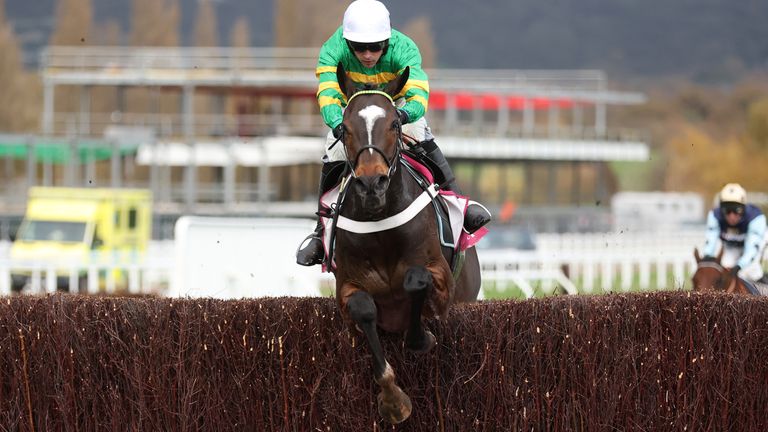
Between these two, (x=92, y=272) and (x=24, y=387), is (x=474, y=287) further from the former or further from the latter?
(x=92, y=272)

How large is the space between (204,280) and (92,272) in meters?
5.26

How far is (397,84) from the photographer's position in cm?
649

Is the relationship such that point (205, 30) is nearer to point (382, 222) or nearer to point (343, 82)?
point (343, 82)

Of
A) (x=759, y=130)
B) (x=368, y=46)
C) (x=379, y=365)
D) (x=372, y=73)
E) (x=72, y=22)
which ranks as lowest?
(x=379, y=365)

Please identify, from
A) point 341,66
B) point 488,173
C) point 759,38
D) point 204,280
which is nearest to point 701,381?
point 341,66

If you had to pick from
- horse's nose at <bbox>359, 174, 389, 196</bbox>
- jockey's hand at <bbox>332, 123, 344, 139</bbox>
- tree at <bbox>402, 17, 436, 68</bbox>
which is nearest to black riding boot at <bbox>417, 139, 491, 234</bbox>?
jockey's hand at <bbox>332, 123, 344, 139</bbox>

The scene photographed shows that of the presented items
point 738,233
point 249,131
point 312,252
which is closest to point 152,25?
point 249,131

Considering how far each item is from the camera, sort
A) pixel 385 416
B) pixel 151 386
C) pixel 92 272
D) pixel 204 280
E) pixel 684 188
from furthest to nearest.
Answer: pixel 684 188
pixel 92 272
pixel 204 280
pixel 151 386
pixel 385 416

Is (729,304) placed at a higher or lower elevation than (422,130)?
lower

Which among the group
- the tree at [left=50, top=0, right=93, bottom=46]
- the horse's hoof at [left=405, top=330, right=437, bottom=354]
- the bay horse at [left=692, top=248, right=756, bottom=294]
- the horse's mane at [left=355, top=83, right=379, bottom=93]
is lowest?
the horse's hoof at [left=405, top=330, right=437, bottom=354]

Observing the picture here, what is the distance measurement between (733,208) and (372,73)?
5049mm

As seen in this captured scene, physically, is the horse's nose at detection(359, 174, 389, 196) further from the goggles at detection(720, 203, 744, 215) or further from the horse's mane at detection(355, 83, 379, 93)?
the goggles at detection(720, 203, 744, 215)

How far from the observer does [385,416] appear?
6.31 metres

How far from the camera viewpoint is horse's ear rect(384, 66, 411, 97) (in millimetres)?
6452
